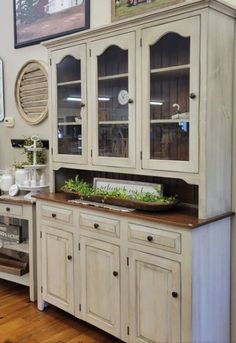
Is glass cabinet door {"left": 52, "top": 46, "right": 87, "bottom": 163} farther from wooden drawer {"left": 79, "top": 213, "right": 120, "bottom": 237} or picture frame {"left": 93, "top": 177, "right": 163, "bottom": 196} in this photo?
wooden drawer {"left": 79, "top": 213, "right": 120, "bottom": 237}

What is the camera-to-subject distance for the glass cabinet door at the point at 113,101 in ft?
A: 7.73

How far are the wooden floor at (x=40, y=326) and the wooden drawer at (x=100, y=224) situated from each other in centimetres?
72

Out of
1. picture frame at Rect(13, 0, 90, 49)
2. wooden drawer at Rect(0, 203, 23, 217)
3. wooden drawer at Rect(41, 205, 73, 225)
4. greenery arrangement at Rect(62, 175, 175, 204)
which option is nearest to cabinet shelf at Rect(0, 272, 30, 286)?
wooden drawer at Rect(0, 203, 23, 217)

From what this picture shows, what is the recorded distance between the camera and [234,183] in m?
2.22

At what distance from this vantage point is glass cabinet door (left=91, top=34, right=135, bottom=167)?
2357mm

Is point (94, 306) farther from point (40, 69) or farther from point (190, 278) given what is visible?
point (40, 69)

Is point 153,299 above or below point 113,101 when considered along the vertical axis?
below

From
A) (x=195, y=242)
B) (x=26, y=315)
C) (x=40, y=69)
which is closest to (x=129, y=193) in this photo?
(x=195, y=242)

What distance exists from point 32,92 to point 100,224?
5.39 ft

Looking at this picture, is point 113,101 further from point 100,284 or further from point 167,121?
point 100,284

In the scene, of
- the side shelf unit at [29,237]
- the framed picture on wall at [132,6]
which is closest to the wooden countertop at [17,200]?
Result: the side shelf unit at [29,237]

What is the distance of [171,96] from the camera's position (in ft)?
7.32

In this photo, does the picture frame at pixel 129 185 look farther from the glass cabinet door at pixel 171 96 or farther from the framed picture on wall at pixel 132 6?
the framed picture on wall at pixel 132 6

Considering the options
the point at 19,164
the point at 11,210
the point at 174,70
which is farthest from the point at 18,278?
the point at 174,70
